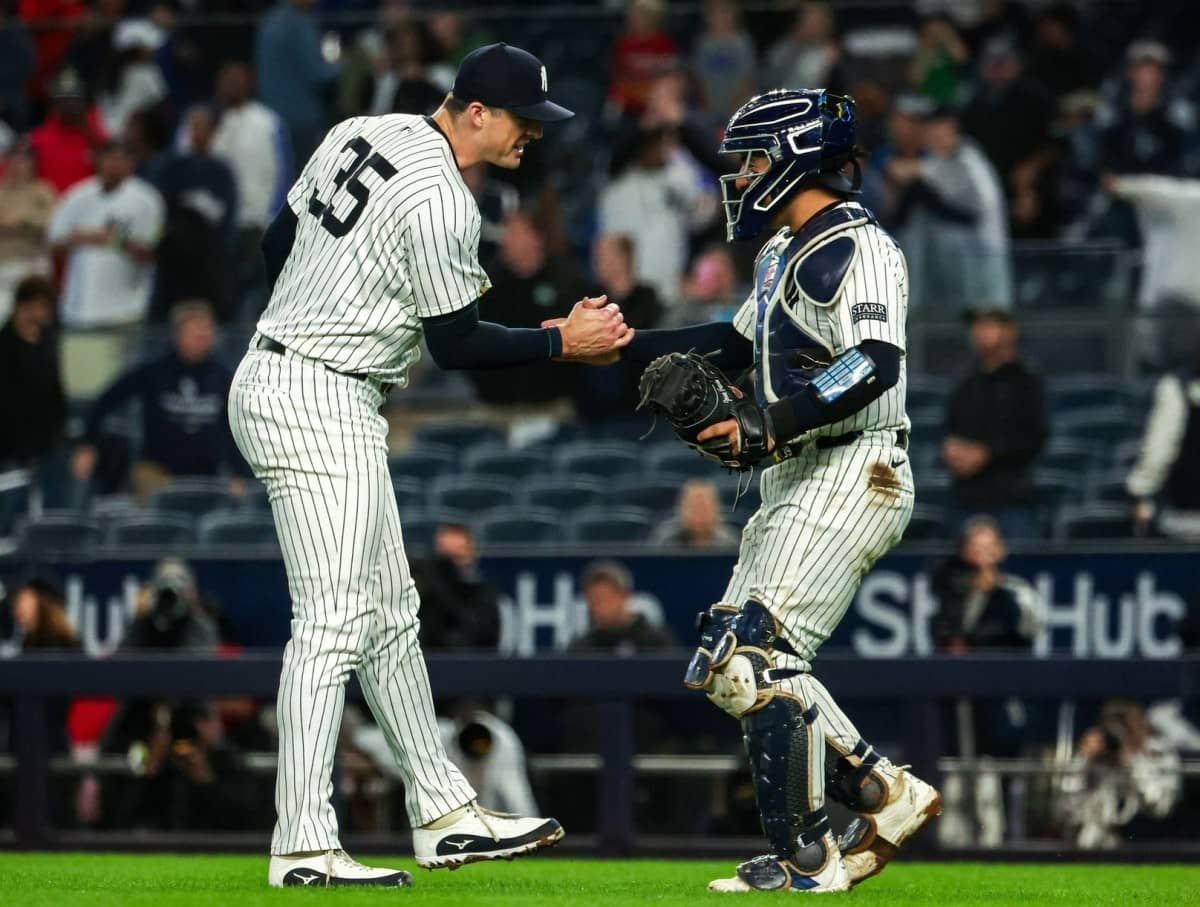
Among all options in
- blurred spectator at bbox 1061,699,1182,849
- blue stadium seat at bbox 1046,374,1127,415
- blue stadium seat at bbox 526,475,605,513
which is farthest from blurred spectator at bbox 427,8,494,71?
blurred spectator at bbox 1061,699,1182,849

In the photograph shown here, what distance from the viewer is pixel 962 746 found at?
8586mm

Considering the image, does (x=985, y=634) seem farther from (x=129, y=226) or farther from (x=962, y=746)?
(x=129, y=226)

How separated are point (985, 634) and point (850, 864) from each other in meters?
3.52

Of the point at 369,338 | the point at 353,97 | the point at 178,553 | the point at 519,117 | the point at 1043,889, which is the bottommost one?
the point at 1043,889

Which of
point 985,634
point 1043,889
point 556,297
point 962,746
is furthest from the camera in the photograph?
point 556,297

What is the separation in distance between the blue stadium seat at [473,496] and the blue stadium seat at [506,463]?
0.23 meters

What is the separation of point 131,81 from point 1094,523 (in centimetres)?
766

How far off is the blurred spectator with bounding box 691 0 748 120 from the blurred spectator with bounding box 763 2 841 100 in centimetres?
16

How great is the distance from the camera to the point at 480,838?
5918mm

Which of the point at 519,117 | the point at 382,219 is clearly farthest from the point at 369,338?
the point at 519,117

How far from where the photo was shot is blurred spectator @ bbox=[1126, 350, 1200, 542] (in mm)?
10453

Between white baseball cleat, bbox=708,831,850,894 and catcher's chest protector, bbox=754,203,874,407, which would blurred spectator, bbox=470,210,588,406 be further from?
white baseball cleat, bbox=708,831,850,894

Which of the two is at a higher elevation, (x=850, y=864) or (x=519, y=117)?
(x=519, y=117)

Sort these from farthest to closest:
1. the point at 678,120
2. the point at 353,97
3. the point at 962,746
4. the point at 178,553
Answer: the point at 353,97 < the point at 678,120 < the point at 178,553 < the point at 962,746
